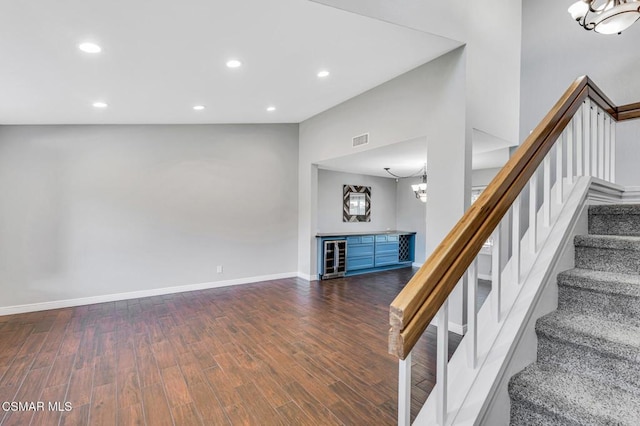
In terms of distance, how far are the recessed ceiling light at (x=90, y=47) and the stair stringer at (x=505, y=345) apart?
3358 millimetres

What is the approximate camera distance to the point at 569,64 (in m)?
4.01

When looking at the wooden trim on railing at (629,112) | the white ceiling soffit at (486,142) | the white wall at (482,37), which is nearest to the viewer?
the wooden trim on railing at (629,112)

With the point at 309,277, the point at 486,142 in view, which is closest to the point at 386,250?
the point at 309,277

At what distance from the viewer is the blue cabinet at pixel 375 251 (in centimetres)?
634

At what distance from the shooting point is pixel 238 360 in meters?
2.79

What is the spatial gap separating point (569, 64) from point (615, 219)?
3481 mm

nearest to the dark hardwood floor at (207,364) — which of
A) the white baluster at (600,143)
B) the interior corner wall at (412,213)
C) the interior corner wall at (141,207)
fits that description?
the interior corner wall at (141,207)

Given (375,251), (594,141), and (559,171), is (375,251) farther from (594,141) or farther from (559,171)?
(559,171)

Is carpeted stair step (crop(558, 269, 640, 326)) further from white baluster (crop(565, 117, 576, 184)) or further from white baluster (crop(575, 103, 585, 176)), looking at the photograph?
white baluster (crop(575, 103, 585, 176))

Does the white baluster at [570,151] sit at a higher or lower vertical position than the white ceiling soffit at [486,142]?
lower

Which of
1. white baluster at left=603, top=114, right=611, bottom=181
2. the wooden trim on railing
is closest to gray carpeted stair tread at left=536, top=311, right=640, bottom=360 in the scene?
white baluster at left=603, top=114, right=611, bottom=181

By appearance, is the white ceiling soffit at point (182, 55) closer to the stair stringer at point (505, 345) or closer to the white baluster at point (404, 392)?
the stair stringer at point (505, 345)

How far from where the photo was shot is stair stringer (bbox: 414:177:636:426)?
104 cm

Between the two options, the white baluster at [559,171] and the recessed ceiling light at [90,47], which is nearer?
the white baluster at [559,171]
